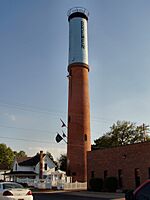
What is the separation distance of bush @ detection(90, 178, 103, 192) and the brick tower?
363 inches

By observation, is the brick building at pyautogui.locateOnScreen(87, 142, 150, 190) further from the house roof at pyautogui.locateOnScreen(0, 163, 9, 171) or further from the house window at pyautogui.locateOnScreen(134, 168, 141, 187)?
the house roof at pyautogui.locateOnScreen(0, 163, 9, 171)

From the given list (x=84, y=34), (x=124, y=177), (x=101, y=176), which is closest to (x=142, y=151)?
(x=124, y=177)

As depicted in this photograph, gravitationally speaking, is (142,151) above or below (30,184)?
above

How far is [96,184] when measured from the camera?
118 feet

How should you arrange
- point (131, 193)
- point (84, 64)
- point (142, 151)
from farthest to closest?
point (84, 64)
point (142, 151)
point (131, 193)

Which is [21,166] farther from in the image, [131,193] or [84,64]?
[131,193]

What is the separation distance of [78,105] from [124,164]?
1481cm

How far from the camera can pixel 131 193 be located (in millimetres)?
7211

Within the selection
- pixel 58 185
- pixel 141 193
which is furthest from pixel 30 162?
pixel 141 193

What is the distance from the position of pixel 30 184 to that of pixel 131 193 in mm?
39770

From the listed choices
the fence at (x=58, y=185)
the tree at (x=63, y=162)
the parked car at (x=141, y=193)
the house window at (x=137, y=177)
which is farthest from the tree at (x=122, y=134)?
the parked car at (x=141, y=193)

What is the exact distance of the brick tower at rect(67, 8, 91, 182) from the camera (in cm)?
4591

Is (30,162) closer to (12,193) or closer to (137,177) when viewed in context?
(137,177)

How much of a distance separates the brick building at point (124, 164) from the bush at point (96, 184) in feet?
3.12
